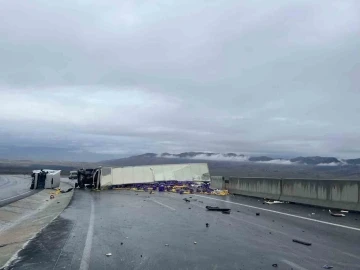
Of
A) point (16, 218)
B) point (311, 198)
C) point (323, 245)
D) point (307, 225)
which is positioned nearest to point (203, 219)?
point (307, 225)

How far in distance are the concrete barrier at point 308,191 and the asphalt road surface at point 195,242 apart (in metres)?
1.22

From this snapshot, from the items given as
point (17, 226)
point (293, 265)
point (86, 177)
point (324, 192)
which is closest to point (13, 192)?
point (86, 177)

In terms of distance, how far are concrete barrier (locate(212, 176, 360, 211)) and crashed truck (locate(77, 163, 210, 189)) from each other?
351 inches

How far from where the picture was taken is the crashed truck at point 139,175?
106ft

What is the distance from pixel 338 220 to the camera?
13008 millimetres

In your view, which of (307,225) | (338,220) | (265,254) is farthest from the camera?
(338,220)

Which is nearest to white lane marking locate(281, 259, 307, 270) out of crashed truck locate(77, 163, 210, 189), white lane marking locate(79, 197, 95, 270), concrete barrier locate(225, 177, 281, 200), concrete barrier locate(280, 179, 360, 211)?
white lane marking locate(79, 197, 95, 270)

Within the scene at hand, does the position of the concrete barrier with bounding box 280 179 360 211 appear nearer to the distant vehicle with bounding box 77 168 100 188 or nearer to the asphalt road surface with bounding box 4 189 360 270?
the asphalt road surface with bounding box 4 189 360 270

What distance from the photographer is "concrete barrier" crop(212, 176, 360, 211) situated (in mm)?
15195

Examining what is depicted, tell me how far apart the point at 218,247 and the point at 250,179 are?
626 inches

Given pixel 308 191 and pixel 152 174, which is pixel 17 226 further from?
pixel 152 174

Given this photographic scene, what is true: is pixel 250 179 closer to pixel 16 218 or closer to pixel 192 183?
pixel 192 183

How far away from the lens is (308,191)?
18.0 meters

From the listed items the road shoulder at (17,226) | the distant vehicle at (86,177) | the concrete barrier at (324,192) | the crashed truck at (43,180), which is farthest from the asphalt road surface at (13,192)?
the concrete barrier at (324,192)
